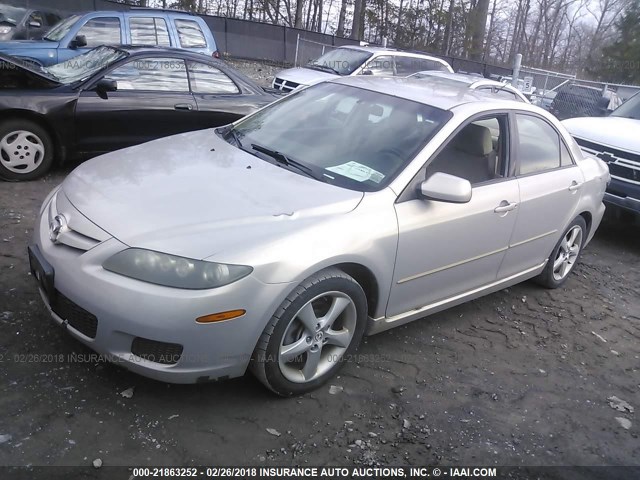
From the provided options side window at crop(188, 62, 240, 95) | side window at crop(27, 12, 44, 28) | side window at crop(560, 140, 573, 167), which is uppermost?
side window at crop(27, 12, 44, 28)

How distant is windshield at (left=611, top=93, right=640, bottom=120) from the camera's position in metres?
7.71

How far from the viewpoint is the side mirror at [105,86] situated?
572cm

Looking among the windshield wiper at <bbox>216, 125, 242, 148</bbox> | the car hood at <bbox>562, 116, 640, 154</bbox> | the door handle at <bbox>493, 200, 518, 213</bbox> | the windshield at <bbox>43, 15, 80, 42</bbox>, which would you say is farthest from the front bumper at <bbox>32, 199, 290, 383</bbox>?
the windshield at <bbox>43, 15, 80, 42</bbox>

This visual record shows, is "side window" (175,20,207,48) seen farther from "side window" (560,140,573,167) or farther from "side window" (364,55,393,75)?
"side window" (560,140,573,167)

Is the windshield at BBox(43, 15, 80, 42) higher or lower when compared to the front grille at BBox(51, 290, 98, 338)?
higher

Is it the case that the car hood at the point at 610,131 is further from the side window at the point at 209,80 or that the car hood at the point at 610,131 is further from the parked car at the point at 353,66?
the parked car at the point at 353,66

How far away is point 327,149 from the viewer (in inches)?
140

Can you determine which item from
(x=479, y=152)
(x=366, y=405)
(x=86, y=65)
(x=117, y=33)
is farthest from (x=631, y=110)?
(x=117, y=33)

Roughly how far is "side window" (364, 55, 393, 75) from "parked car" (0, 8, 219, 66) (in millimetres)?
3561

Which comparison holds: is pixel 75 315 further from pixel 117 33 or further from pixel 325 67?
pixel 325 67

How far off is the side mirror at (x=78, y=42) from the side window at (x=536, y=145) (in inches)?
291

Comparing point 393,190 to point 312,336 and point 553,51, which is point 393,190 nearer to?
point 312,336

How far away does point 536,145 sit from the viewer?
423 centimetres

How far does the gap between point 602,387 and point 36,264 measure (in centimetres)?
351
